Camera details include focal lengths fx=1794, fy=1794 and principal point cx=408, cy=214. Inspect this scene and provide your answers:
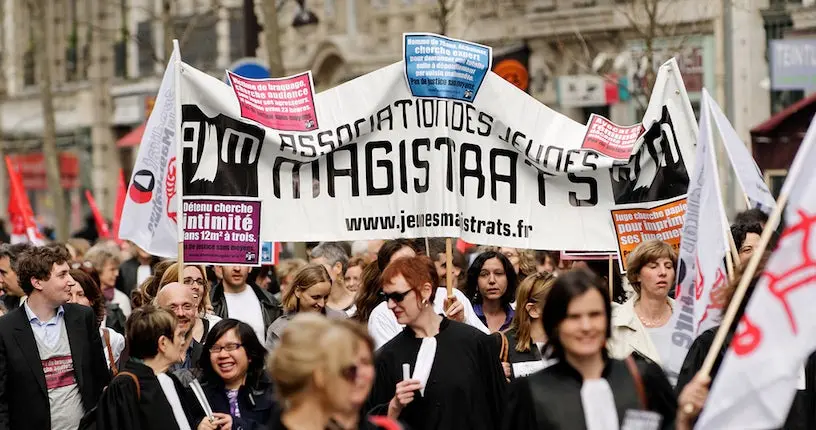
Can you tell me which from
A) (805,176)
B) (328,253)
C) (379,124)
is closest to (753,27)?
(328,253)

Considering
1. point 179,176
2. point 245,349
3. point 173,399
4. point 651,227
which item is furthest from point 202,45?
point 173,399

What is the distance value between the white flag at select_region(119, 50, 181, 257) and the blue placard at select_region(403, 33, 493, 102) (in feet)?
4.58

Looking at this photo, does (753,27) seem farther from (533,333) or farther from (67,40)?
(67,40)

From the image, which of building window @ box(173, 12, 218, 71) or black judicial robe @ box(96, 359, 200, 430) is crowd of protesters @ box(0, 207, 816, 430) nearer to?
black judicial robe @ box(96, 359, 200, 430)

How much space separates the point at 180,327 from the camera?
891 centimetres

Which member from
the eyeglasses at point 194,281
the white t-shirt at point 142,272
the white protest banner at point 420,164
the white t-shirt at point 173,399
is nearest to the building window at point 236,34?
the white t-shirt at point 142,272

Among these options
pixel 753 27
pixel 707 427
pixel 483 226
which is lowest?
pixel 707 427

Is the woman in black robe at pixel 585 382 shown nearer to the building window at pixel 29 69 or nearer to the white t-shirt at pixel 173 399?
the white t-shirt at pixel 173 399

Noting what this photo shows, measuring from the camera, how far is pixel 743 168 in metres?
8.79

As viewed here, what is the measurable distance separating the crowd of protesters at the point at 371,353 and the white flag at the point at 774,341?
17 cm

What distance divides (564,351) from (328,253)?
22.6ft

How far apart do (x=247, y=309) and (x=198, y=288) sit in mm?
1042

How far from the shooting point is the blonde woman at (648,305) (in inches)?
361

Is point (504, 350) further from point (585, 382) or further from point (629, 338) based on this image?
point (585, 382)
